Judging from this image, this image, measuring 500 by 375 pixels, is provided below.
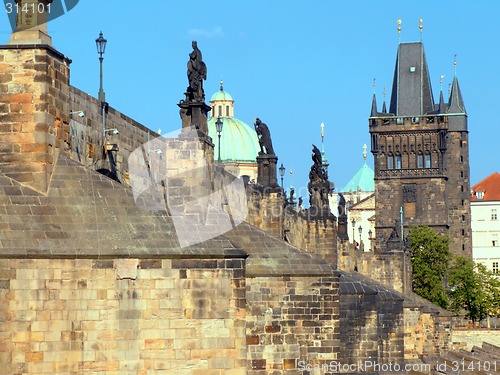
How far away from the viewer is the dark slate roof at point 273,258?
3133 cm

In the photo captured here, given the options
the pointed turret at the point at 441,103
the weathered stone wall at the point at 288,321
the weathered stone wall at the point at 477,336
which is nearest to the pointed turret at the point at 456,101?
the pointed turret at the point at 441,103

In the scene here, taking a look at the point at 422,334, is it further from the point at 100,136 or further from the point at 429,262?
the point at 429,262

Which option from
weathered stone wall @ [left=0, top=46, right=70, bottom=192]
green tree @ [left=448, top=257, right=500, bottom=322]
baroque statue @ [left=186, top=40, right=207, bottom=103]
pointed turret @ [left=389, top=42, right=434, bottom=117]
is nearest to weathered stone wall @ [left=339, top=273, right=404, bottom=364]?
baroque statue @ [left=186, top=40, right=207, bottom=103]

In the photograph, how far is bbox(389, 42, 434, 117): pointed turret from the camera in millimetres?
143250

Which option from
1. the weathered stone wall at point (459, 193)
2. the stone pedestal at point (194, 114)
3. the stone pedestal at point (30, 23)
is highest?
the weathered stone wall at point (459, 193)

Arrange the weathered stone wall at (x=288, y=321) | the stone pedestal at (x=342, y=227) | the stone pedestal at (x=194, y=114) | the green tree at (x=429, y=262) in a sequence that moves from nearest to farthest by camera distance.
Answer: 1. the weathered stone wall at (x=288, y=321)
2. the stone pedestal at (x=194, y=114)
3. the stone pedestal at (x=342, y=227)
4. the green tree at (x=429, y=262)

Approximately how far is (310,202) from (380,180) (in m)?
75.0

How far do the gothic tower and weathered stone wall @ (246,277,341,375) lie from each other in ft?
332

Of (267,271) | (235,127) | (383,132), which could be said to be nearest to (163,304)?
(267,271)

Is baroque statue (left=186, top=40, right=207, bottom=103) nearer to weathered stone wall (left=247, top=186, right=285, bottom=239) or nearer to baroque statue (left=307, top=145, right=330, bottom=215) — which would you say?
weathered stone wall (left=247, top=186, right=285, bottom=239)

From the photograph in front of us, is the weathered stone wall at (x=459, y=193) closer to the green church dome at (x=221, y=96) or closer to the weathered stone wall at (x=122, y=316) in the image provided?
the green church dome at (x=221, y=96)

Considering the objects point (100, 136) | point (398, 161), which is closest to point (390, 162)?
point (398, 161)

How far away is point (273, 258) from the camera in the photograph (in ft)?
104

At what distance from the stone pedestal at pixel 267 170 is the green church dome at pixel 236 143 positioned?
6841 cm
